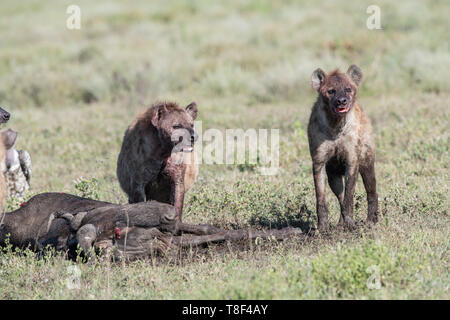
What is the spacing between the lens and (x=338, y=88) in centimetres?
682

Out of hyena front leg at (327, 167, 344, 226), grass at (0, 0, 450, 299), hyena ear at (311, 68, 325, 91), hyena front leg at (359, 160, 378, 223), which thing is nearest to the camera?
grass at (0, 0, 450, 299)

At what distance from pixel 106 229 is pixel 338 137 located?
2343mm

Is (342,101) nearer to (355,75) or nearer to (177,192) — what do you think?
(355,75)

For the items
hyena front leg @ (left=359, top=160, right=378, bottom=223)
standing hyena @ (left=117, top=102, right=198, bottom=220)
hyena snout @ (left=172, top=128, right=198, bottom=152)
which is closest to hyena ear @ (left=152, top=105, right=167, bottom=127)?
standing hyena @ (left=117, top=102, right=198, bottom=220)

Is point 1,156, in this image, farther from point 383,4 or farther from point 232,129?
point 383,4

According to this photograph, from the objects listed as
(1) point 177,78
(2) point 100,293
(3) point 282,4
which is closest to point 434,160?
(2) point 100,293

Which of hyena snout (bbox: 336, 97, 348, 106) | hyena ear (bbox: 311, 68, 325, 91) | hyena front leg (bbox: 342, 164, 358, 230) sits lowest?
hyena front leg (bbox: 342, 164, 358, 230)

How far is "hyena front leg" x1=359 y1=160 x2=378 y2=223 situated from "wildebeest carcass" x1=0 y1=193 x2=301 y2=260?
1125 millimetres

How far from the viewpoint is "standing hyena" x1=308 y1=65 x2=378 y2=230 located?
6.85 metres

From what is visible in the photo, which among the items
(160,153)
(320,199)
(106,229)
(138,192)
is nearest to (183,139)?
(160,153)

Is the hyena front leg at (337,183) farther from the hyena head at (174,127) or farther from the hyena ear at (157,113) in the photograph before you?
the hyena ear at (157,113)

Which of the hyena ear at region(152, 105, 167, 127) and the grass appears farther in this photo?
the hyena ear at region(152, 105, 167, 127)

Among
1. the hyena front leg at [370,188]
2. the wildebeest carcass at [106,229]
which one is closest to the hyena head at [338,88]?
the hyena front leg at [370,188]

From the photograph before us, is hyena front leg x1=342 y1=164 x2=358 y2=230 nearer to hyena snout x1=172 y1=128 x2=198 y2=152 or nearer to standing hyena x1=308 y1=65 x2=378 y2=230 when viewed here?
standing hyena x1=308 y1=65 x2=378 y2=230
